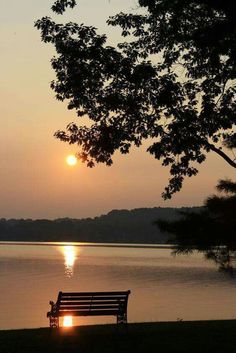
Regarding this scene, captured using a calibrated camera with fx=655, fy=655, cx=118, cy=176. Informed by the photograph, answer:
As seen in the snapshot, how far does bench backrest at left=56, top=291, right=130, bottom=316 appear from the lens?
54.2ft

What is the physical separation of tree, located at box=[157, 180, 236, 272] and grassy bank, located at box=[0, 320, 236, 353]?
6.12m

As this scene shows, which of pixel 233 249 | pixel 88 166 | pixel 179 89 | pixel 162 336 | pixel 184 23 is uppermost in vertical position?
pixel 184 23

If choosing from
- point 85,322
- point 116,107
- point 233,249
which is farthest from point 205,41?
point 85,322

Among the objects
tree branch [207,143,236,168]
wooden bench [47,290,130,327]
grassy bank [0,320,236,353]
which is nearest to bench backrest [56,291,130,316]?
wooden bench [47,290,130,327]

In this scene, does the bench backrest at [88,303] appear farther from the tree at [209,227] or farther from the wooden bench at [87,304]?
the tree at [209,227]

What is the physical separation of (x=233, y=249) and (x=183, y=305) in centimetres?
2819

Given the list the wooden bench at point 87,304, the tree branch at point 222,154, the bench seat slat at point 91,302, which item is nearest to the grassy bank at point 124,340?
the wooden bench at point 87,304

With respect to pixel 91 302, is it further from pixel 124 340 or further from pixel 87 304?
pixel 124 340

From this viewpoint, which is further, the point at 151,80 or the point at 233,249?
the point at 233,249

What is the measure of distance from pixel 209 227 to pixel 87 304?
7.76 metres

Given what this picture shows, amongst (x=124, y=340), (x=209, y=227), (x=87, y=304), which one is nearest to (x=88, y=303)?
(x=87, y=304)

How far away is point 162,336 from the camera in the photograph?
1487cm

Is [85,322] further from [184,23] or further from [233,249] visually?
[184,23]

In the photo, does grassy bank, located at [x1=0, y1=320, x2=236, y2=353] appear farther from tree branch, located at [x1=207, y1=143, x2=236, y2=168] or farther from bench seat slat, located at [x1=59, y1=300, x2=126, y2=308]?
tree branch, located at [x1=207, y1=143, x2=236, y2=168]
